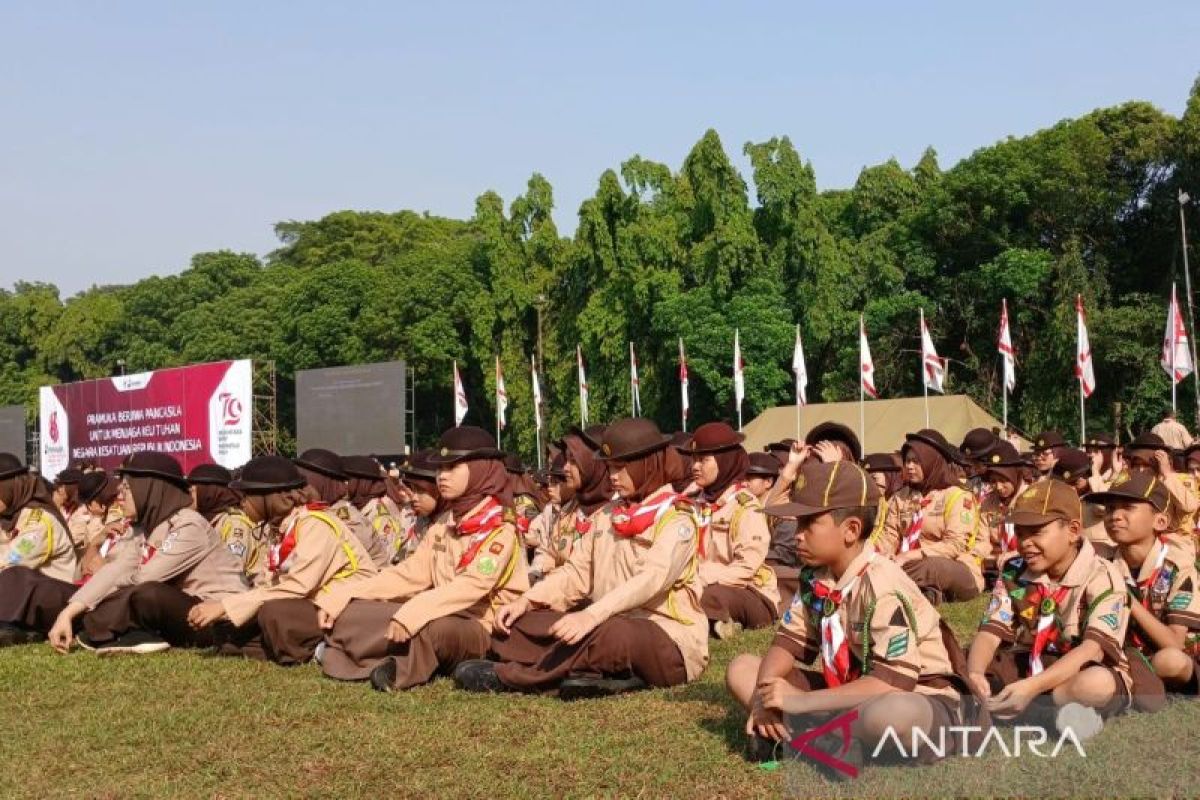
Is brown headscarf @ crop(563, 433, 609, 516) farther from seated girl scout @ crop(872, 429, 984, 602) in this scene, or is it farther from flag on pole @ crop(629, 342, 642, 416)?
flag on pole @ crop(629, 342, 642, 416)

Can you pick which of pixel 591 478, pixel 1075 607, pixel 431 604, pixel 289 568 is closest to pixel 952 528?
pixel 591 478

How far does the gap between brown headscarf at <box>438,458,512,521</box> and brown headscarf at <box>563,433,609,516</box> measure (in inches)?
27.0

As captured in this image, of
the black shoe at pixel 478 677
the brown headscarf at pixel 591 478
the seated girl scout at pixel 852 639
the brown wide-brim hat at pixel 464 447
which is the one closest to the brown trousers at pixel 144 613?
the brown wide-brim hat at pixel 464 447

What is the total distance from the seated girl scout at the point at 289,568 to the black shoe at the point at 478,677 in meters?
1.51

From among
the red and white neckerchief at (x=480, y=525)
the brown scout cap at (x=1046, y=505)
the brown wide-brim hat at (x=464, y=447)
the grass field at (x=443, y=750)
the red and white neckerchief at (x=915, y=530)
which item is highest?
the brown wide-brim hat at (x=464, y=447)

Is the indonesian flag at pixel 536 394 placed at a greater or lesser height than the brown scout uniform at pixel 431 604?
greater

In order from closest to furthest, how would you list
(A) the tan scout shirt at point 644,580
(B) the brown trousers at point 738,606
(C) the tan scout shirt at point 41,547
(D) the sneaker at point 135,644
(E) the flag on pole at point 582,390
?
(A) the tan scout shirt at point 644,580
(D) the sneaker at point 135,644
(B) the brown trousers at point 738,606
(C) the tan scout shirt at point 41,547
(E) the flag on pole at point 582,390

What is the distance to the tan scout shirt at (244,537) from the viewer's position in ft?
35.4

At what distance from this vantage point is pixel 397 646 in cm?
827

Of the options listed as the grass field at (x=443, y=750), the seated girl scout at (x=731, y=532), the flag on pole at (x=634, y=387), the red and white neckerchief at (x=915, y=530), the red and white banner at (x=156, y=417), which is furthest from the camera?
the flag on pole at (x=634, y=387)

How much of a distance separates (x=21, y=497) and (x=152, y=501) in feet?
6.67

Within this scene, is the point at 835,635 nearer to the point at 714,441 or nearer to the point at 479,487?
the point at 479,487

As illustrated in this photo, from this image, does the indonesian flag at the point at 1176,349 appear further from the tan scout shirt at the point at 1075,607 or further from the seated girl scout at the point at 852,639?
the seated girl scout at the point at 852,639

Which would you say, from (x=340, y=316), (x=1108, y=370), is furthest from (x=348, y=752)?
(x=340, y=316)
